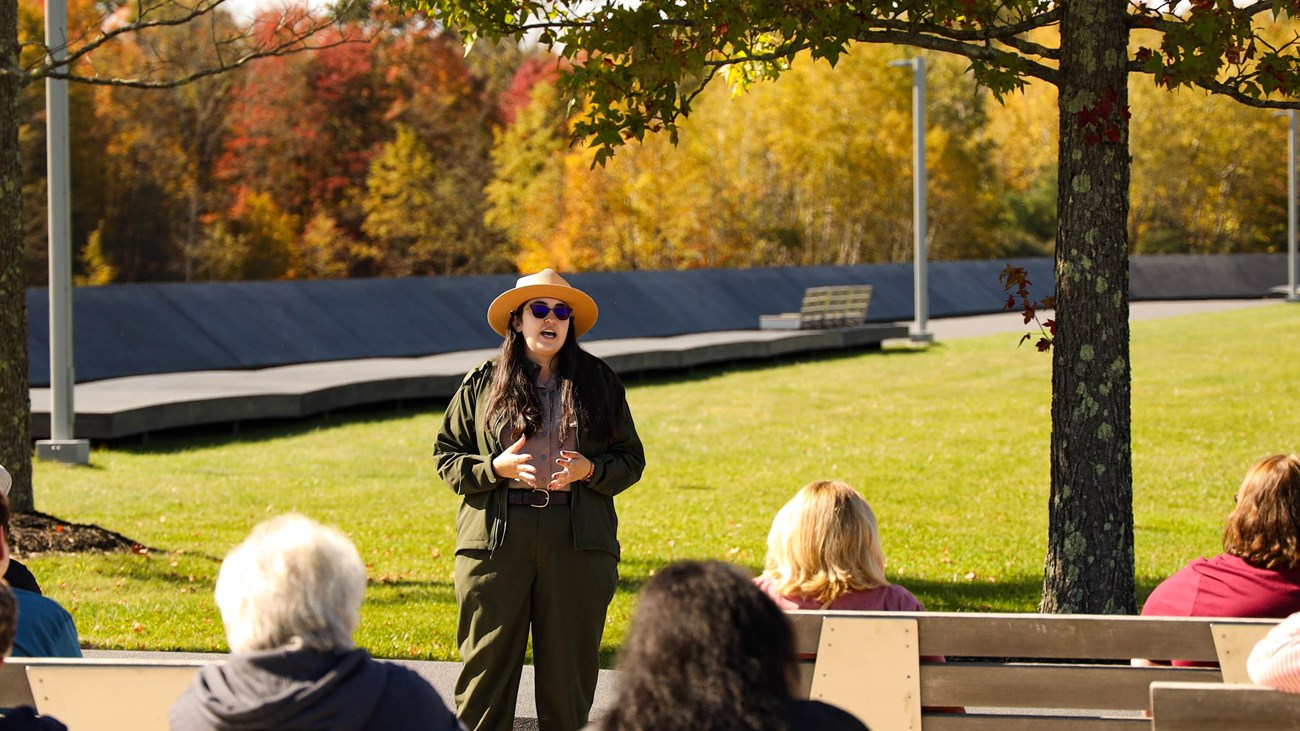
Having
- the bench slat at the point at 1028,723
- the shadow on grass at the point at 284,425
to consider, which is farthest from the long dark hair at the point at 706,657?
the shadow on grass at the point at 284,425

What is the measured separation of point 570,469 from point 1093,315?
273cm

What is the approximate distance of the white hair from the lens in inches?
114

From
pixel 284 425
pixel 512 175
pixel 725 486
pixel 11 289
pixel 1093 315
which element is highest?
pixel 512 175

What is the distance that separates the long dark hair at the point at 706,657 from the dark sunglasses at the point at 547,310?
2.79m

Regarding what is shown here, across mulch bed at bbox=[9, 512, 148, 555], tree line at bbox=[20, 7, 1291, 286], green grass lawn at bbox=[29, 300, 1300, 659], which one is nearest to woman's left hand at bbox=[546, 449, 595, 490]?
green grass lawn at bbox=[29, 300, 1300, 659]

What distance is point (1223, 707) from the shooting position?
3355 millimetres

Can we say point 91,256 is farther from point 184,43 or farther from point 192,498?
point 192,498

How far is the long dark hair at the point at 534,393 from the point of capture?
5270mm

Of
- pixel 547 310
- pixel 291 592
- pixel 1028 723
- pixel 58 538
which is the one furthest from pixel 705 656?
pixel 58 538

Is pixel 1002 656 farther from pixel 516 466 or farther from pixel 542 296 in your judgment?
pixel 542 296

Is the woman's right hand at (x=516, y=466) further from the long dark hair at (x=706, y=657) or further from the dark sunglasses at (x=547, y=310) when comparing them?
the long dark hair at (x=706, y=657)

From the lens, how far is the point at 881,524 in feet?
39.0

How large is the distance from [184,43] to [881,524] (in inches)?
1468

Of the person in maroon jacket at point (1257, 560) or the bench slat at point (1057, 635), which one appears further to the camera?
the person in maroon jacket at point (1257, 560)
